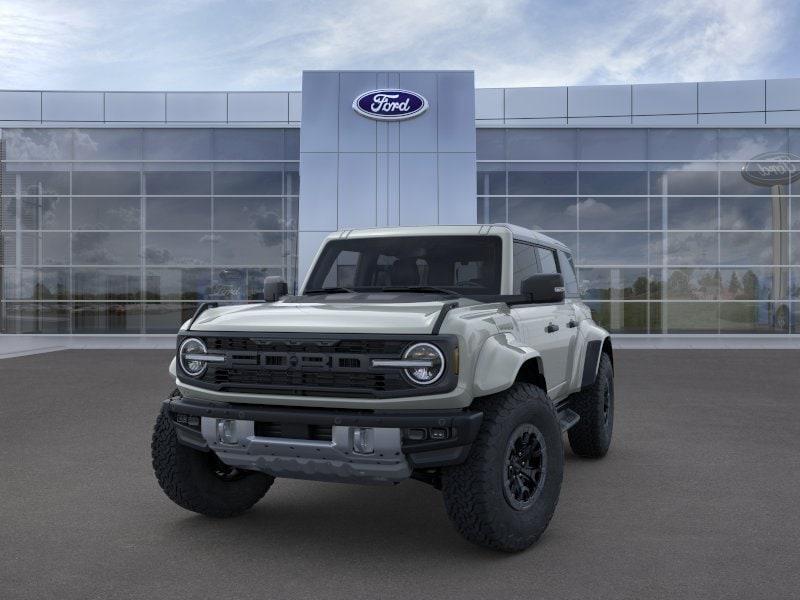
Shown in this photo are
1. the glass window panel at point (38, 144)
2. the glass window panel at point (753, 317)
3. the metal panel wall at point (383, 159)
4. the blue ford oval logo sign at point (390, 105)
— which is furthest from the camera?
the glass window panel at point (38, 144)

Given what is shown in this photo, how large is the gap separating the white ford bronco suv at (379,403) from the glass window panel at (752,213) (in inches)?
982

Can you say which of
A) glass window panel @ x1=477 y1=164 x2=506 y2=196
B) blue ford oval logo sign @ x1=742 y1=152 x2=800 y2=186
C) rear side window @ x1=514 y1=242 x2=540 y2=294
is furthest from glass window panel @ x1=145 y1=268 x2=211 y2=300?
A: rear side window @ x1=514 y1=242 x2=540 y2=294

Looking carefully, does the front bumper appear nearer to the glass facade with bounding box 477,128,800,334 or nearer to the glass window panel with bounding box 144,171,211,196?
the glass facade with bounding box 477,128,800,334

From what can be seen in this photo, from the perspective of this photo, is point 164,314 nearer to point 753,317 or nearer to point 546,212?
point 546,212

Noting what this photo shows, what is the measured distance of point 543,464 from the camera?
455 cm

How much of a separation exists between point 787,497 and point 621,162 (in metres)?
23.3

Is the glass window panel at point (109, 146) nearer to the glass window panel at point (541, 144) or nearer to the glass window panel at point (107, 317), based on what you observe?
the glass window panel at point (107, 317)

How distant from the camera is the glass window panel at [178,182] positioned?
28.1 metres

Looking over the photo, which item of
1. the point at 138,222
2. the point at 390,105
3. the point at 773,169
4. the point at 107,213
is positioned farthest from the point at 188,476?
the point at 773,169

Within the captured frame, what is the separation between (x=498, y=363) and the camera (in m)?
4.31

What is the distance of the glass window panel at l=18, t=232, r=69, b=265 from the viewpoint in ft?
91.5

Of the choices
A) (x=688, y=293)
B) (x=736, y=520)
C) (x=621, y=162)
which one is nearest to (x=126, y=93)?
(x=621, y=162)

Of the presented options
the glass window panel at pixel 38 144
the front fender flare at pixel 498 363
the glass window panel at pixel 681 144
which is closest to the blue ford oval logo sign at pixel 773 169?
the glass window panel at pixel 681 144

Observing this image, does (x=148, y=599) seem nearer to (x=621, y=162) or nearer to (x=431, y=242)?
(x=431, y=242)
